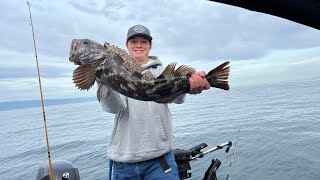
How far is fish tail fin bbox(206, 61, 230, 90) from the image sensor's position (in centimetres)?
305

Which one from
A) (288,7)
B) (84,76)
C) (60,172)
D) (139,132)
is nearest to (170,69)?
(84,76)

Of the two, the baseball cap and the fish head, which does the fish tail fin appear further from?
the baseball cap

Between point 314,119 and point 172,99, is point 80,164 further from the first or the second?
point 314,119

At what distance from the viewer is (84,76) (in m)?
3.07

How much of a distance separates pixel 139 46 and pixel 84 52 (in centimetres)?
154

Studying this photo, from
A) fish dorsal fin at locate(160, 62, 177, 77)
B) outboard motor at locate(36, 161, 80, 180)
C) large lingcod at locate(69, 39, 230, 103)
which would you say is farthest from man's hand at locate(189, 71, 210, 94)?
outboard motor at locate(36, 161, 80, 180)

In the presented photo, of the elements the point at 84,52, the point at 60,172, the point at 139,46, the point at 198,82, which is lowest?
the point at 60,172

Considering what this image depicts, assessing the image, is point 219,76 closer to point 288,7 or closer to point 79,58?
point 79,58

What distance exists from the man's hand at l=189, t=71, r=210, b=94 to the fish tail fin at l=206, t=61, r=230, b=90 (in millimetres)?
57

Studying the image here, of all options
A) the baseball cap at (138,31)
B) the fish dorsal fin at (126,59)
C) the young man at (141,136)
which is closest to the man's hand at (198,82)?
the fish dorsal fin at (126,59)

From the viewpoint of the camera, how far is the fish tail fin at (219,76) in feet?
10.0

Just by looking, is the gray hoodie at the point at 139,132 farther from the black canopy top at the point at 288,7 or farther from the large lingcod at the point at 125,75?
the black canopy top at the point at 288,7

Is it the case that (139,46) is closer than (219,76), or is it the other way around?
(219,76)

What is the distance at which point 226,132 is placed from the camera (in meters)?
25.4
